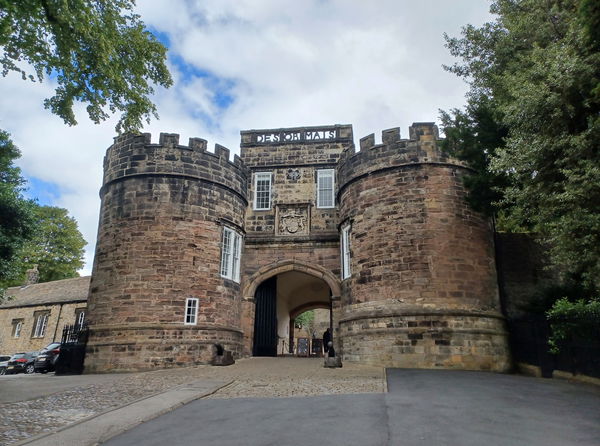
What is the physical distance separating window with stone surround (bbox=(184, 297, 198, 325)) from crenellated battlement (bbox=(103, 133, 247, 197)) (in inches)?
175

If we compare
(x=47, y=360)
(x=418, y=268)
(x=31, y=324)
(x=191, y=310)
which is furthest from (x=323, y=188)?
(x=31, y=324)

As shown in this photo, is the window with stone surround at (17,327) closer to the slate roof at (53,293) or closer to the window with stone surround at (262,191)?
the slate roof at (53,293)

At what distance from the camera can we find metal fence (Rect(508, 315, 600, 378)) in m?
9.95

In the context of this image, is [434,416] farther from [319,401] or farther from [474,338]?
[474,338]

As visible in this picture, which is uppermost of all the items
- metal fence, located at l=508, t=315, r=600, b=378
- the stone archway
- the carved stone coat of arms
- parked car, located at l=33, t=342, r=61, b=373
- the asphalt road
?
the carved stone coat of arms

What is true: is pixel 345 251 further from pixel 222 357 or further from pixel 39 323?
pixel 39 323

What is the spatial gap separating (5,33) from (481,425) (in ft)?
34.1

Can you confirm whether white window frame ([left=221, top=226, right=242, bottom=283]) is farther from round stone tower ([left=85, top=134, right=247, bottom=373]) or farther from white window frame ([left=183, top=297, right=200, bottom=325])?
white window frame ([left=183, top=297, right=200, bottom=325])

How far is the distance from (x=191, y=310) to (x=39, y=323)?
2121cm

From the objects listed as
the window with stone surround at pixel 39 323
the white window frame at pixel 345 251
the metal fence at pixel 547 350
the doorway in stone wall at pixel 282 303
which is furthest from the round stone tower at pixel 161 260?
the window with stone surround at pixel 39 323

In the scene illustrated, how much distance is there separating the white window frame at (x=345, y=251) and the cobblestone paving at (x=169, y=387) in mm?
3594

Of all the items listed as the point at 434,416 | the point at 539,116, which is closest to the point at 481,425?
the point at 434,416

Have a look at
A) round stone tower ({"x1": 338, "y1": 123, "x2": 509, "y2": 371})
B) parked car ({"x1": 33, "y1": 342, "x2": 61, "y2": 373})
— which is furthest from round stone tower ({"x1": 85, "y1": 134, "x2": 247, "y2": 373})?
parked car ({"x1": 33, "y1": 342, "x2": 61, "y2": 373})

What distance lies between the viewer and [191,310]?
15.1 metres
